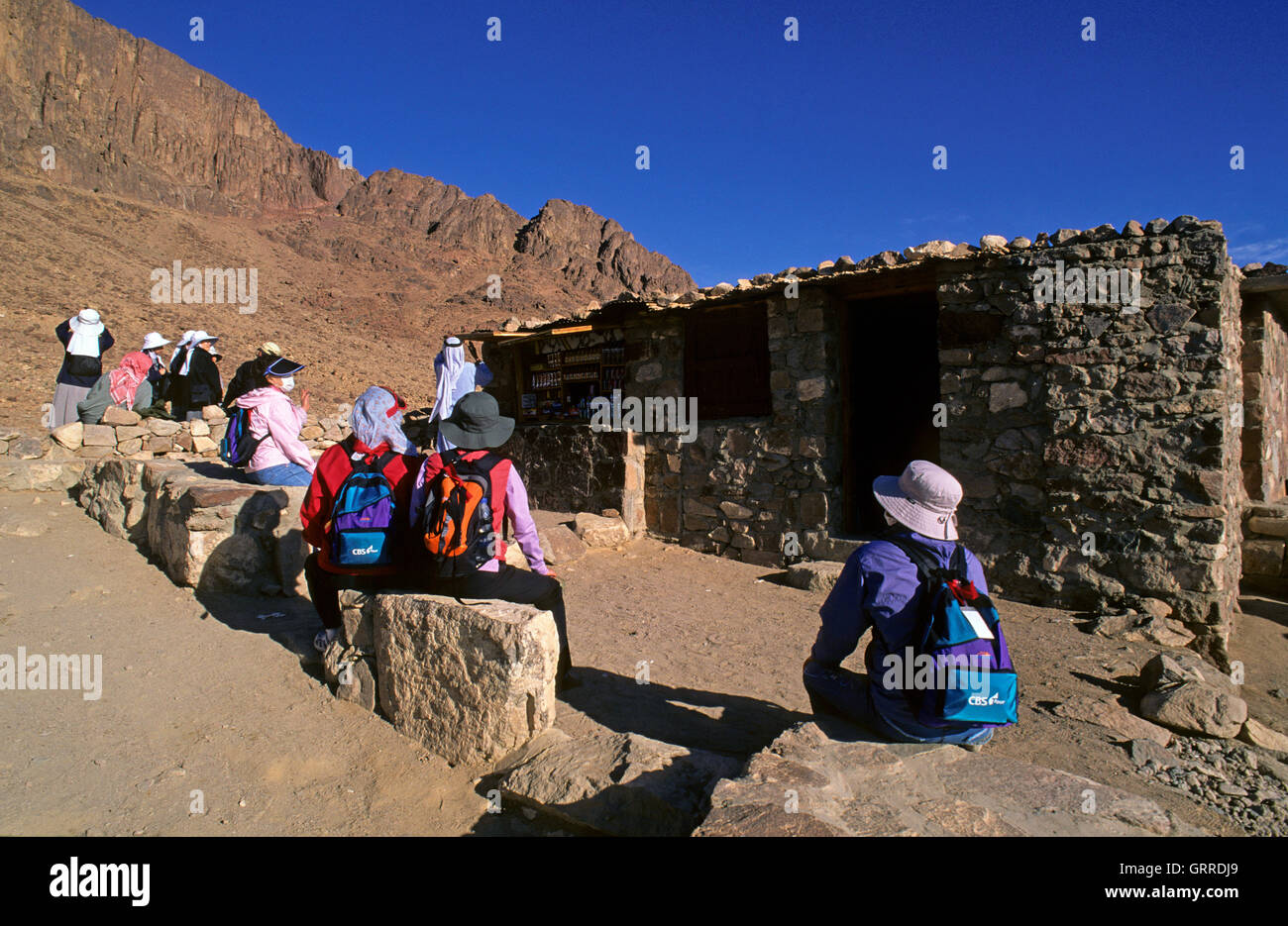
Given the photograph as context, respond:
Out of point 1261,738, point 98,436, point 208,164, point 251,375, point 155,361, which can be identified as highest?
point 208,164

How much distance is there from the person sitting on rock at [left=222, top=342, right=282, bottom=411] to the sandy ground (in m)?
1.78

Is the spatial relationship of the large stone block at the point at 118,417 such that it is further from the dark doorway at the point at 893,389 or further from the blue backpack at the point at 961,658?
the blue backpack at the point at 961,658

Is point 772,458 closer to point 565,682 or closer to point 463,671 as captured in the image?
point 565,682

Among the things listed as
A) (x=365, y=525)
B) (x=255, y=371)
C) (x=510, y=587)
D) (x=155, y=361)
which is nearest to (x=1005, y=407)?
(x=510, y=587)

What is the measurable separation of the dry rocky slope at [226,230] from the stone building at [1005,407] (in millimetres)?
9500

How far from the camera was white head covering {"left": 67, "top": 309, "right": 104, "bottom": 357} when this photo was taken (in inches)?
274

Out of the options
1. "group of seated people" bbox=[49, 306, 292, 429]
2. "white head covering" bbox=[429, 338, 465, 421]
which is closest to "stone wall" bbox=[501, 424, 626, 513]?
"white head covering" bbox=[429, 338, 465, 421]

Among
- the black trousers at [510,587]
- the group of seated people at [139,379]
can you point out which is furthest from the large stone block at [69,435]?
the black trousers at [510,587]

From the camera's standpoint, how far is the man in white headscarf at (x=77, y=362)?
701 centimetres

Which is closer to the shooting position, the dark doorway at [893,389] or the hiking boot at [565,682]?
the hiking boot at [565,682]

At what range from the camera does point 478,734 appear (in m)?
2.69

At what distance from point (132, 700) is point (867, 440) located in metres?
8.00

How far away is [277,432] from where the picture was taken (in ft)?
15.9

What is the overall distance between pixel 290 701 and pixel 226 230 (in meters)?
40.2
